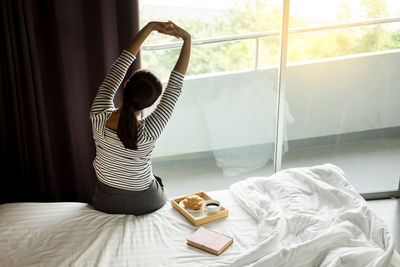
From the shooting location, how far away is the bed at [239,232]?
5.83 ft

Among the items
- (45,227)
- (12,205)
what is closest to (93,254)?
(45,227)

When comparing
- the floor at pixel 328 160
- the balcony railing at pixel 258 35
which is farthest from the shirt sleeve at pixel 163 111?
the floor at pixel 328 160

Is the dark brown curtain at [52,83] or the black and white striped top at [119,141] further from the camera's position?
the dark brown curtain at [52,83]

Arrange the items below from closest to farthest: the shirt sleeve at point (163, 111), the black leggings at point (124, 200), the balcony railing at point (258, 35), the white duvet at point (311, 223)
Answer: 1. the white duvet at point (311, 223)
2. the shirt sleeve at point (163, 111)
3. the black leggings at point (124, 200)
4. the balcony railing at point (258, 35)

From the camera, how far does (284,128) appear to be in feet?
10.2

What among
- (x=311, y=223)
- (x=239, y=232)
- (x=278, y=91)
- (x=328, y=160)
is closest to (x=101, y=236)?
(x=239, y=232)

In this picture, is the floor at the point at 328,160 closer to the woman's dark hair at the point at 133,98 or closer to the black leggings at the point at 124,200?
the black leggings at the point at 124,200

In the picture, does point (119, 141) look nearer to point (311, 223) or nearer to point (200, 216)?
point (200, 216)

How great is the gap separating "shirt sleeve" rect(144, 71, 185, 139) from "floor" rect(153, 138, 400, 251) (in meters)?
1.07

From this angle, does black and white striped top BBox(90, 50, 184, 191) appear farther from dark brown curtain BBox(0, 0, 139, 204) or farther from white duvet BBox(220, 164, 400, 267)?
white duvet BBox(220, 164, 400, 267)

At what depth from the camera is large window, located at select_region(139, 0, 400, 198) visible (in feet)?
9.32

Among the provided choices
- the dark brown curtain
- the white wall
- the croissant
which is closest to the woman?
the croissant

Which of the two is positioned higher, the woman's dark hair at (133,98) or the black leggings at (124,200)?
the woman's dark hair at (133,98)

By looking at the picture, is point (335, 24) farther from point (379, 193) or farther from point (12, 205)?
point (12, 205)
